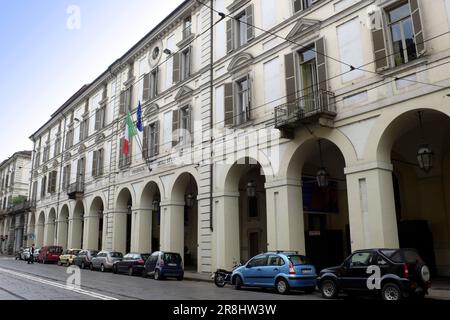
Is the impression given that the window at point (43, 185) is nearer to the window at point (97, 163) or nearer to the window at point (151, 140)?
the window at point (97, 163)

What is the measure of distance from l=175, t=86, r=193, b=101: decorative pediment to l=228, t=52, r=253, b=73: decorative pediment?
3850mm

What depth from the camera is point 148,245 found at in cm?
2809

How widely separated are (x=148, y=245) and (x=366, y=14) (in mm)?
19039

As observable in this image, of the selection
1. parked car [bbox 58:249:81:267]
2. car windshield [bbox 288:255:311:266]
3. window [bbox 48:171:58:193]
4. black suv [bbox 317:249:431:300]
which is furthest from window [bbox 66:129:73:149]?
black suv [bbox 317:249:431:300]

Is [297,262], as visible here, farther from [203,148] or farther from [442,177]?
[203,148]

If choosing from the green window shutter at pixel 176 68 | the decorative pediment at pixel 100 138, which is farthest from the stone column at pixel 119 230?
the green window shutter at pixel 176 68

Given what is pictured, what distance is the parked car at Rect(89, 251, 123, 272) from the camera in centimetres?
2619

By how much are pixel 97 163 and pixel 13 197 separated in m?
35.2

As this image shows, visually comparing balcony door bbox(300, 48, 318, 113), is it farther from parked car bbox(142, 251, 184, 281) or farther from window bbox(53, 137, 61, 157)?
window bbox(53, 137, 61, 157)

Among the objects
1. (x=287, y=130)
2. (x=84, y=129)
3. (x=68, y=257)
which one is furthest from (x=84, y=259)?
(x=287, y=130)

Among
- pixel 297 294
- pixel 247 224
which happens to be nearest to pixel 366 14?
pixel 297 294

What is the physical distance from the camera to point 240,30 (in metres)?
22.3

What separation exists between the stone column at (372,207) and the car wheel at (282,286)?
270cm
